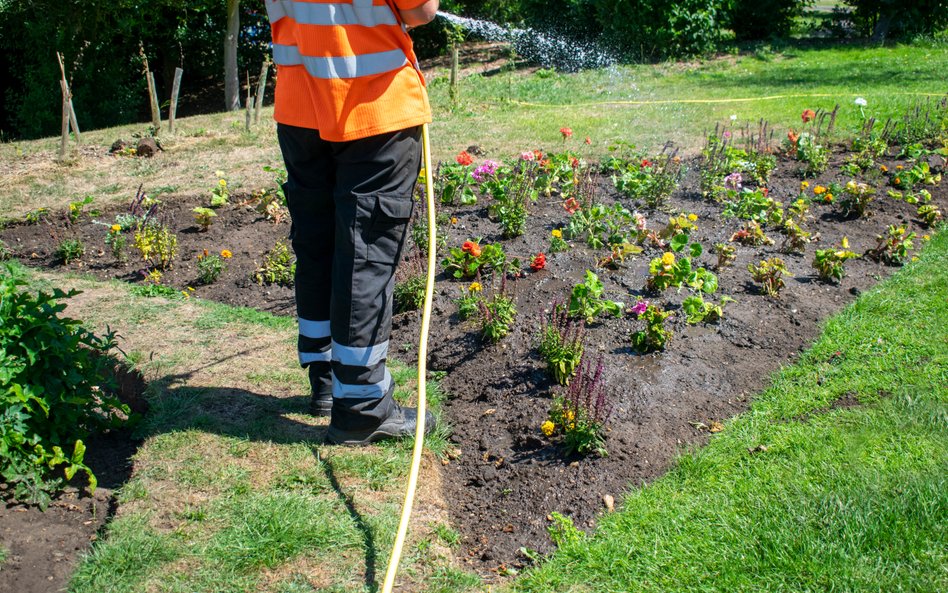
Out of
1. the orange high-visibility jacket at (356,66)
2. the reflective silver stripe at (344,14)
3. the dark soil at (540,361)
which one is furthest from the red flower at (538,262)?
the reflective silver stripe at (344,14)

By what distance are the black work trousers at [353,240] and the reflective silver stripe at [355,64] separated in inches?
9.8

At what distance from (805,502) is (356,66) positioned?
228 cm

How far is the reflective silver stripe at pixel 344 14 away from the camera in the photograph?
304 cm

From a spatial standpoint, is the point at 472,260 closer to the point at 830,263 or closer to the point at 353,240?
the point at 353,240

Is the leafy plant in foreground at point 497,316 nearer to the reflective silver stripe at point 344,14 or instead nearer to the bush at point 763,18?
the reflective silver stripe at point 344,14

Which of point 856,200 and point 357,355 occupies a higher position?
point 856,200

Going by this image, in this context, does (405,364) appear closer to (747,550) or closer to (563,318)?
(563,318)

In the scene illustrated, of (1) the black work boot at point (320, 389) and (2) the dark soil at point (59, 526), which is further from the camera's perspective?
(1) the black work boot at point (320, 389)

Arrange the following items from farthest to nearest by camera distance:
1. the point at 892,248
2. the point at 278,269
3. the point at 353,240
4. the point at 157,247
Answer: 1. the point at 157,247
2. the point at 278,269
3. the point at 892,248
4. the point at 353,240

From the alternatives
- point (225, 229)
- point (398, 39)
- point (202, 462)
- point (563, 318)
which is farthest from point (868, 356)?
point (225, 229)

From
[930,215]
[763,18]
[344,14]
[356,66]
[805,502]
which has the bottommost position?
[805,502]

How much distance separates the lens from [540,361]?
4152 mm

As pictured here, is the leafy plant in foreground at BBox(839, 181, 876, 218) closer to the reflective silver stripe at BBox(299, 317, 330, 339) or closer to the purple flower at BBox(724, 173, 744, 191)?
the purple flower at BBox(724, 173, 744, 191)

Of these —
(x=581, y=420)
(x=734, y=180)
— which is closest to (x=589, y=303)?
(x=581, y=420)
